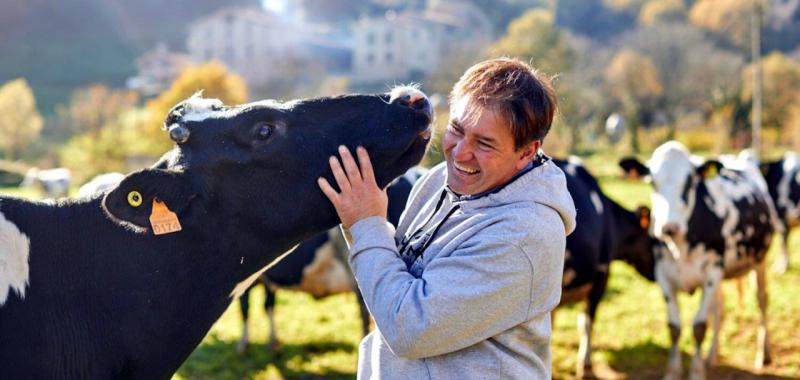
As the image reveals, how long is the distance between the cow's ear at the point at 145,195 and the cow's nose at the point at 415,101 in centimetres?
78

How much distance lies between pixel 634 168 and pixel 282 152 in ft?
17.0

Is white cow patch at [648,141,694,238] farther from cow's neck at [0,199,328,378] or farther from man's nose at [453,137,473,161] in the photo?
cow's neck at [0,199,328,378]

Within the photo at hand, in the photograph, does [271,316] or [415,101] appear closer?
[415,101]

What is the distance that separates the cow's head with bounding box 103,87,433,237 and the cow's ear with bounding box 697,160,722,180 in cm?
496

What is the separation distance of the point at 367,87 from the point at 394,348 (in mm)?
66644

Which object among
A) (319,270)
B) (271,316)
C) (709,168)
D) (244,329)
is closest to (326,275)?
(319,270)

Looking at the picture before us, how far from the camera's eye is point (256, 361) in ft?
24.4

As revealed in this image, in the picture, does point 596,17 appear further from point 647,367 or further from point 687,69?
point 647,367

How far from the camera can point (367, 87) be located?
67875mm

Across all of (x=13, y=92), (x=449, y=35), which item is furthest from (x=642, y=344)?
(x=449, y=35)

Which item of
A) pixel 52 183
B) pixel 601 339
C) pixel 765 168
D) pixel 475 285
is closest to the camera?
pixel 475 285

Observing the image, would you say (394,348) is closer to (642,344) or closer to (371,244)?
(371,244)

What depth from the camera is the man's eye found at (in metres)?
2.54

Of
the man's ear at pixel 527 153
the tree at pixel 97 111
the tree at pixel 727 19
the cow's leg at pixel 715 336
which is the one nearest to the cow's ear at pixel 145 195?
the man's ear at pixel 527 153
